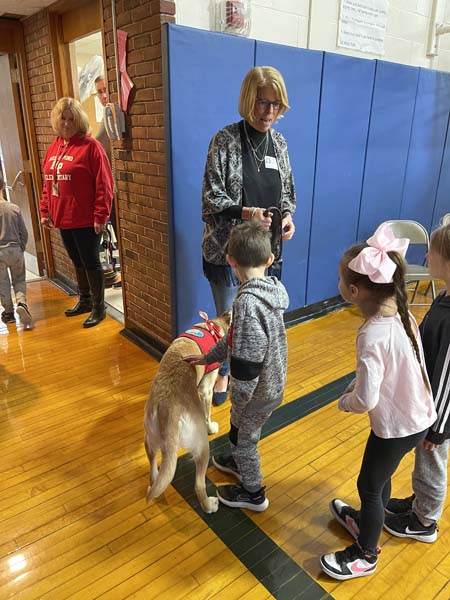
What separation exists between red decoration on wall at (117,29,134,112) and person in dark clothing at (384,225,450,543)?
215 cm

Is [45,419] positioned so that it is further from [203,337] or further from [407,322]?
[407,322]

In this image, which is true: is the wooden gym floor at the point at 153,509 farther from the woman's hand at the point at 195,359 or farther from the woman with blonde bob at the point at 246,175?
the woman with blonde bob at the point at 246,175

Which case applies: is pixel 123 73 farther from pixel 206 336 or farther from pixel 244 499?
pixel 244 499

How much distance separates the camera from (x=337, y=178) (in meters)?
3.62

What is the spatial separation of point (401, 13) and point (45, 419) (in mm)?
4276

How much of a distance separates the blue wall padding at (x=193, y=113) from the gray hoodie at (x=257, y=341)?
123 cm

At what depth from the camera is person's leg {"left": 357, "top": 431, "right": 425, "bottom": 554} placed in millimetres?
1434

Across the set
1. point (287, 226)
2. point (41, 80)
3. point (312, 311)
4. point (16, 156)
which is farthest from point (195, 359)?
point (16, 156)

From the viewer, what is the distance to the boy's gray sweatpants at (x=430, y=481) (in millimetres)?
1657

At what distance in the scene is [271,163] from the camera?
2326 millimetres

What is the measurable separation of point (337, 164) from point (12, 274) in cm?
278

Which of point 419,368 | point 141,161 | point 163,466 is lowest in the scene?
point 163,466

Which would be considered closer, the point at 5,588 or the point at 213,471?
the point at 5,588

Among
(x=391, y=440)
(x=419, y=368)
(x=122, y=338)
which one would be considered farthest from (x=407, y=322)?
(x=122, y=338)
